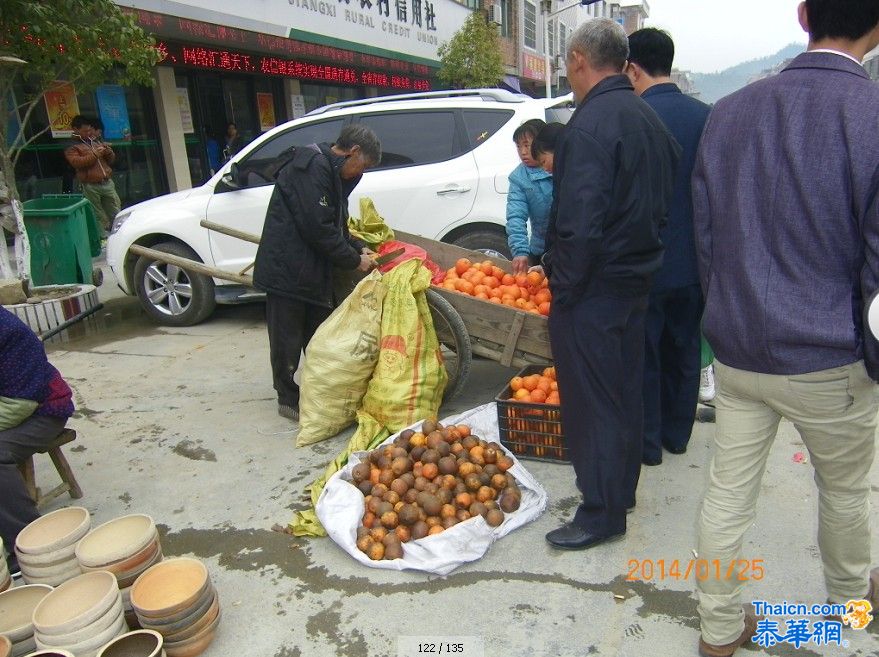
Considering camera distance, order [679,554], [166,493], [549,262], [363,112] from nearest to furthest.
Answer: [549,262], [679,554], [166,493], [363,112]

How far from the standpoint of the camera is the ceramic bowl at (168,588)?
2314 millimetres

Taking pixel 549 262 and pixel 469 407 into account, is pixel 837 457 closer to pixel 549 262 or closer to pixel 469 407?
pixel 549 262

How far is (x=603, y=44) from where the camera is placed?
2.50m

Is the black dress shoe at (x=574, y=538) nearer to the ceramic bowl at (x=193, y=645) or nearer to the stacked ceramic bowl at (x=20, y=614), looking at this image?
the ceramic bowl at (x=193, y=645)

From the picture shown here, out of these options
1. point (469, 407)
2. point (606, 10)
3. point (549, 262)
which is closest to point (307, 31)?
point (469, 407)

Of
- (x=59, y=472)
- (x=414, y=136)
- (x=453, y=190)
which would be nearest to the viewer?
(x=59, y=472)

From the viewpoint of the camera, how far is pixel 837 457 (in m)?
1.97

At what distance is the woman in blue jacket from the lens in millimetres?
4477

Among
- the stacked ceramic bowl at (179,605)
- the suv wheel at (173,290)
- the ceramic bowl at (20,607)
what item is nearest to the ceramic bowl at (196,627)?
the stacked ceramic bowl at (179,605)

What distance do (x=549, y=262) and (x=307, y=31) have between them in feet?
37.8

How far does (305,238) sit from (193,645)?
2.35 metres

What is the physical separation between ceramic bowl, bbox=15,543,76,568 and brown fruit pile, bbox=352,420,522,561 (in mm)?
1167

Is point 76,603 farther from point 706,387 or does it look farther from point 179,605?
point 706,387
